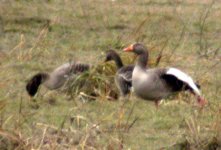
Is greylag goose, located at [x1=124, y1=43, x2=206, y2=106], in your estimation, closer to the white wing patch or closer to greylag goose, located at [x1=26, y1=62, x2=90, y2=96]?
the white wing patch

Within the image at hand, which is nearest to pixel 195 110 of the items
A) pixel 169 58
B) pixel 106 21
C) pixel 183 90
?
pixel 183 90

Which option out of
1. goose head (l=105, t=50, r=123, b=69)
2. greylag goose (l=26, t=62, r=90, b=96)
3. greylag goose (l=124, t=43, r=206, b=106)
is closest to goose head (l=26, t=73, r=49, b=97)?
greylag goose (l=26, t=62, r=90, b=96)

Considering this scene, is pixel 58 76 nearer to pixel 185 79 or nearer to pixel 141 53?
pixel 141 53

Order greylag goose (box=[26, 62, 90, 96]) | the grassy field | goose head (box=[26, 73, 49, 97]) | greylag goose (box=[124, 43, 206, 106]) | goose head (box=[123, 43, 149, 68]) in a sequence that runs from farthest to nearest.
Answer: greylag goose (box=[26, 62, 90, 96]), goose head (box=[26, 73, 49, 97]), goose head (box=[123, 43, 149, 68]), greylag goose (box=[124, 43, 206, 106]), the grassy field

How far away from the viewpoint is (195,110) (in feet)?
32.1

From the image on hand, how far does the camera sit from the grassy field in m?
8.80

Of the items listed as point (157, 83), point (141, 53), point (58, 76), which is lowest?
point (58, 76)

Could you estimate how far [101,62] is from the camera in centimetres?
1145

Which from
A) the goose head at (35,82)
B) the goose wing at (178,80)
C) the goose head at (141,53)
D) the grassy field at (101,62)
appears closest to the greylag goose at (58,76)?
the goose head at (35,82)

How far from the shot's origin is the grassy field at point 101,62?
28.9 ft

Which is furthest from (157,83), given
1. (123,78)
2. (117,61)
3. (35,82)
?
(35,82)

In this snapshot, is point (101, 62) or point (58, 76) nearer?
point (58, 76)

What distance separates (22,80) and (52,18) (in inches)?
116

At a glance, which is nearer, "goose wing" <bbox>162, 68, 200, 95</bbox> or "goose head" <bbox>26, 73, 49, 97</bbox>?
"goose wing" <bbox>162, 68, 200, 95</bbox>
